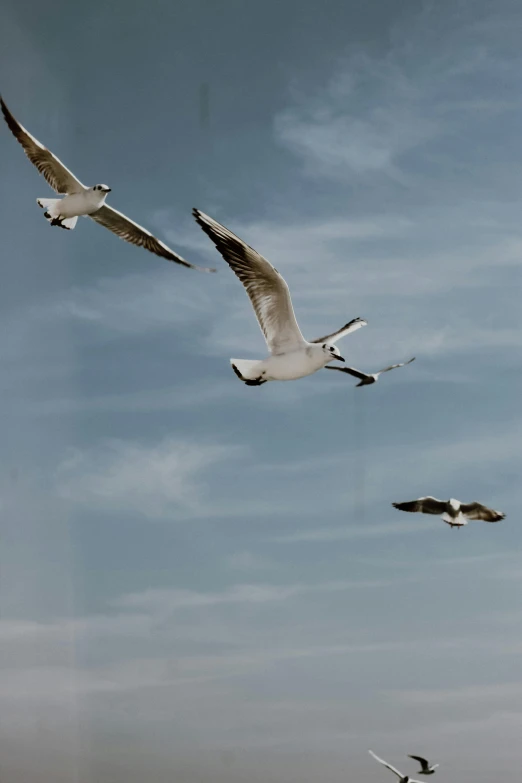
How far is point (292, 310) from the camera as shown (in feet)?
27.5

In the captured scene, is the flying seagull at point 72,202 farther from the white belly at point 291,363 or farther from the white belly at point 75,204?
the white belly at point 291,363

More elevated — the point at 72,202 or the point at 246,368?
the point at 72,202

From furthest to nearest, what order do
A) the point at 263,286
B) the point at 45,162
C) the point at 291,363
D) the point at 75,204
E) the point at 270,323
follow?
the point at 75,204 < the point at 45,162 < the point at 291,363 < the point at 270,323 < the point at 263,286

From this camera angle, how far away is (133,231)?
36.8 ft

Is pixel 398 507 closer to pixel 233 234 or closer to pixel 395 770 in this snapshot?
pixel 395 770

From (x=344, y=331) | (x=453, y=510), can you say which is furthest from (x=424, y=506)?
(x=344, y=331)

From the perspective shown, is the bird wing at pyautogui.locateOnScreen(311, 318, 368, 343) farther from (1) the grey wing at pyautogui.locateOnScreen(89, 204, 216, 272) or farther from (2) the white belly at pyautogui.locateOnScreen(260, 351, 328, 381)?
(1) the grey wing at pyautogui.locateOnScreen(89, 204, 216, 272)

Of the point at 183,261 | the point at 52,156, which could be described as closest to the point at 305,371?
the point at 183,261

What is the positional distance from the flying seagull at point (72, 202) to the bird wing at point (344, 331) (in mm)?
1897

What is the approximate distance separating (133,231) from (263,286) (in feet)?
10.9

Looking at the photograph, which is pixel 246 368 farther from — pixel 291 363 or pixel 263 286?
pixel 263 286

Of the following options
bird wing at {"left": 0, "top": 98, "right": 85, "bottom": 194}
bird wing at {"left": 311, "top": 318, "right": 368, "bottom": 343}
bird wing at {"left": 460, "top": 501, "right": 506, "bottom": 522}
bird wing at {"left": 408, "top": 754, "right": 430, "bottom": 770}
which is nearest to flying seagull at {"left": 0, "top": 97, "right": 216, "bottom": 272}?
bird wing at {"left": 0, "top": 98, "right": 85, "bottom": 194}

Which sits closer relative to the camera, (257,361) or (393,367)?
(257,361)

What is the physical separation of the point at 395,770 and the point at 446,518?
340 centimetres
